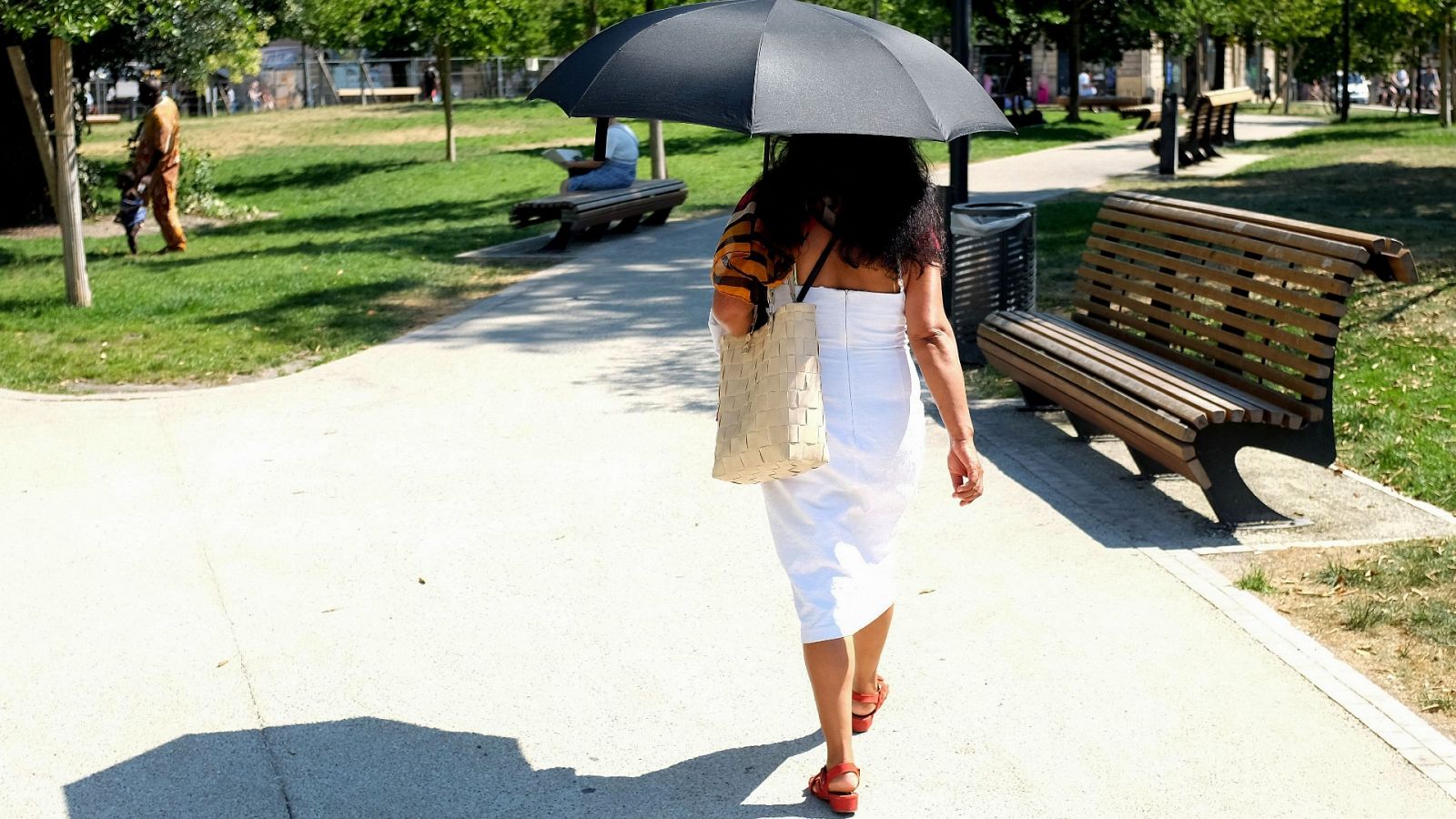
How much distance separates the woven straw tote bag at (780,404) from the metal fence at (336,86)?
47.1 m

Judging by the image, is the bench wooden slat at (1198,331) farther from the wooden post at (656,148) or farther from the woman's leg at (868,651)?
the wooden post at (656,148)

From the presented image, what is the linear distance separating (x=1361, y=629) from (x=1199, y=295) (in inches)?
78.8

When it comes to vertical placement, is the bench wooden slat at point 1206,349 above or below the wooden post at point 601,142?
below

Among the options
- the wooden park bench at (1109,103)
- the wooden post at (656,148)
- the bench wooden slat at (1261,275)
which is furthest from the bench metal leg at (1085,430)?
the wooden park bench at (1109,103)

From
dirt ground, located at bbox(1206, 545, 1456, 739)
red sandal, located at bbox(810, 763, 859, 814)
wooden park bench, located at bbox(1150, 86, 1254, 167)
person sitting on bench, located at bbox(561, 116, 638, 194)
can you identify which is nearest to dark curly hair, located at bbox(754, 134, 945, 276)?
red sandal, located at bbox(810, 763, 859, 814)

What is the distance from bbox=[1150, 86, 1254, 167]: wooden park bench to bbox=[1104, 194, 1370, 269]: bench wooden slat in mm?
14492

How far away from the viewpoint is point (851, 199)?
3.51 metres

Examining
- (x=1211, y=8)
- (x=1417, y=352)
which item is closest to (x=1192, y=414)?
(x=1417, y=352)

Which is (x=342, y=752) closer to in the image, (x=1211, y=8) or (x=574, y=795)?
(x=574, y=795)

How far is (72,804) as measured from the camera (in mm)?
3752

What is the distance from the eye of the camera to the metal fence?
1989 inches

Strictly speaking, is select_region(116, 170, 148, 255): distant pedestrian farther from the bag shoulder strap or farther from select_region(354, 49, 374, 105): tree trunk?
select_region(354, 49, 374, 105): tree trunk

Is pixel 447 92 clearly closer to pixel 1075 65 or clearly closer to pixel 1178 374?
pixel 1075 65

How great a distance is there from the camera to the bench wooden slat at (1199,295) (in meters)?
5.55
